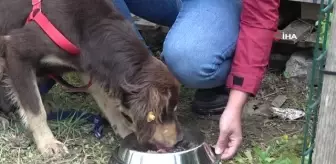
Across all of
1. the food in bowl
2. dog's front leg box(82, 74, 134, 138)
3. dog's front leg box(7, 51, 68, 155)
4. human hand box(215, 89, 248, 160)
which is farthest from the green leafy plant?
dog's front leg box(7, 51, 68, 155)

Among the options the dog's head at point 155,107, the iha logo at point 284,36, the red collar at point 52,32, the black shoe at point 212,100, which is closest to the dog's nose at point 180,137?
the dog's head at point 155,107

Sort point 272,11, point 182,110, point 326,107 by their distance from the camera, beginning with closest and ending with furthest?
point 326,107
point 272,11
point 182,110

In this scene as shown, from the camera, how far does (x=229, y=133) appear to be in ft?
9.34

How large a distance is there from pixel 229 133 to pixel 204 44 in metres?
0.59

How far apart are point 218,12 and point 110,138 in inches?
38.0

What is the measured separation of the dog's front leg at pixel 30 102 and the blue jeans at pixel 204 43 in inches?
29.1

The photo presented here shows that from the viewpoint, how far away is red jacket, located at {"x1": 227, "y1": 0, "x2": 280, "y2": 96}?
293cm

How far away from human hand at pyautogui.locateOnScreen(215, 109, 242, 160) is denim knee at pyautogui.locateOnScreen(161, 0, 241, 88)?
0.44 metres

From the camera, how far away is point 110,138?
3.51 meters

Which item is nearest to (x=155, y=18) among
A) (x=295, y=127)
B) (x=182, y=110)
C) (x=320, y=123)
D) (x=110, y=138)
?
(x=182, y=110)

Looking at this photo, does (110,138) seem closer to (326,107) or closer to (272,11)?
(272,11)

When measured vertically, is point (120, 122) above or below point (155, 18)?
below

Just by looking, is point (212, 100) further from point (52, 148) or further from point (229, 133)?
point (52, 148)

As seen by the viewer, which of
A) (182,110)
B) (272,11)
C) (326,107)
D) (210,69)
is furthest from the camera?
(182,110)
